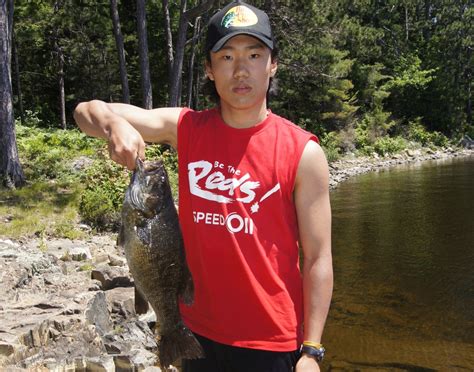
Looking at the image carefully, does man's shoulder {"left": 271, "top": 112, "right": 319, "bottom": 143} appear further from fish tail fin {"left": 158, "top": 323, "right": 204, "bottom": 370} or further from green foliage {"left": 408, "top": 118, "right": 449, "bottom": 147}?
green foliage {"left": 408, "top": 118, "right": 449, "bottom": 147}

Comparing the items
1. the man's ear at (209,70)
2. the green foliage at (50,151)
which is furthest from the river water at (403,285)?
the green foliage at (50,151)

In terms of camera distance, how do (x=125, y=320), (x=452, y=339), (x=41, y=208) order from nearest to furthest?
1. (x=125, y=320)
2. (x=452, y=339)
3. (x=41, y=208)

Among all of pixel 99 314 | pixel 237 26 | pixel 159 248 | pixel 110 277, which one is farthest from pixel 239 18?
pixel 110 277

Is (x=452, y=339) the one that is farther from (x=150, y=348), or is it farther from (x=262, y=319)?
(x=262, y=319)

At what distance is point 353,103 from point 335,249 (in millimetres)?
27551

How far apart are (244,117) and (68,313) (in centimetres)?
426

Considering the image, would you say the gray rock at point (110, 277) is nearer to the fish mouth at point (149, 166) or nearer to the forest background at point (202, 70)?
the forest background at point (202, 70)

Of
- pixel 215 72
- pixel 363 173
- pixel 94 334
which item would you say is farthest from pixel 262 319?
pixel 363 173

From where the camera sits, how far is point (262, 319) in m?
2.24

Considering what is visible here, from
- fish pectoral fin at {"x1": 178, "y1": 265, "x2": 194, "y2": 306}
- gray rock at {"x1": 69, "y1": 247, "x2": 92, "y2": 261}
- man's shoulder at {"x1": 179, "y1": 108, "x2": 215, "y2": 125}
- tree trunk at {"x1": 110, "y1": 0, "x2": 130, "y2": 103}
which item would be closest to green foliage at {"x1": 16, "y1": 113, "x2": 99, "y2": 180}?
tree trunk at {"x1": 110, "y1": 0, "x2": 130, "y2": 103}

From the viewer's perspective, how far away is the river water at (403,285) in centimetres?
666

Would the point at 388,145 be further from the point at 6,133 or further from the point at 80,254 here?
the point at 80,254

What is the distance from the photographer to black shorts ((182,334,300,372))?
2244 mm

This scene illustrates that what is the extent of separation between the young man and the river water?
4.45 metres
